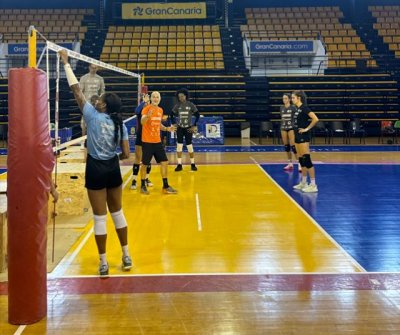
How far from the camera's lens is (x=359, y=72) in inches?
852

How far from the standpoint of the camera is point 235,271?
4527mm

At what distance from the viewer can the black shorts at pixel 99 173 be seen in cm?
427

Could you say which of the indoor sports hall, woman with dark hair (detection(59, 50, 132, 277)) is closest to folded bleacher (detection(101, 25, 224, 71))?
the indoor sports hall

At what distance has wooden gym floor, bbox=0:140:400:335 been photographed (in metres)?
3.44

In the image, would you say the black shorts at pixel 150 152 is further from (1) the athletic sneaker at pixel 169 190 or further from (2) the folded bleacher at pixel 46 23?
(2) the folded bleacher at pixel 46 23

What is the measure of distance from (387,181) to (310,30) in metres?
15.8

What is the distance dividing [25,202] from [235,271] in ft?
6.76

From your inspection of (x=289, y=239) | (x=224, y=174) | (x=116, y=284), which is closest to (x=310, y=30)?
(x=224, y=174)

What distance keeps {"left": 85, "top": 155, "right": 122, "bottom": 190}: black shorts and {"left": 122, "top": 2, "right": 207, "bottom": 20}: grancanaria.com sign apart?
22300 millimetres

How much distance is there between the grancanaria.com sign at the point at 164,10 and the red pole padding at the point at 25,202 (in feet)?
75.0

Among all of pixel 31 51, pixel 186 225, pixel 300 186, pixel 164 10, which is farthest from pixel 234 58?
pixel 31 51

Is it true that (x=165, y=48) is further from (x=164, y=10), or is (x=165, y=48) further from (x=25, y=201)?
(x=25, y=201)

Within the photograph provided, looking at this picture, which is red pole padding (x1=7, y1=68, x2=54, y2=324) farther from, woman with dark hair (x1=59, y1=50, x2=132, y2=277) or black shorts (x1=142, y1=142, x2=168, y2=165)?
black shorts (x1=142, y1=142, x2=168, y2=165)

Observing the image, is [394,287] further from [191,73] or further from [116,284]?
[191,73]
